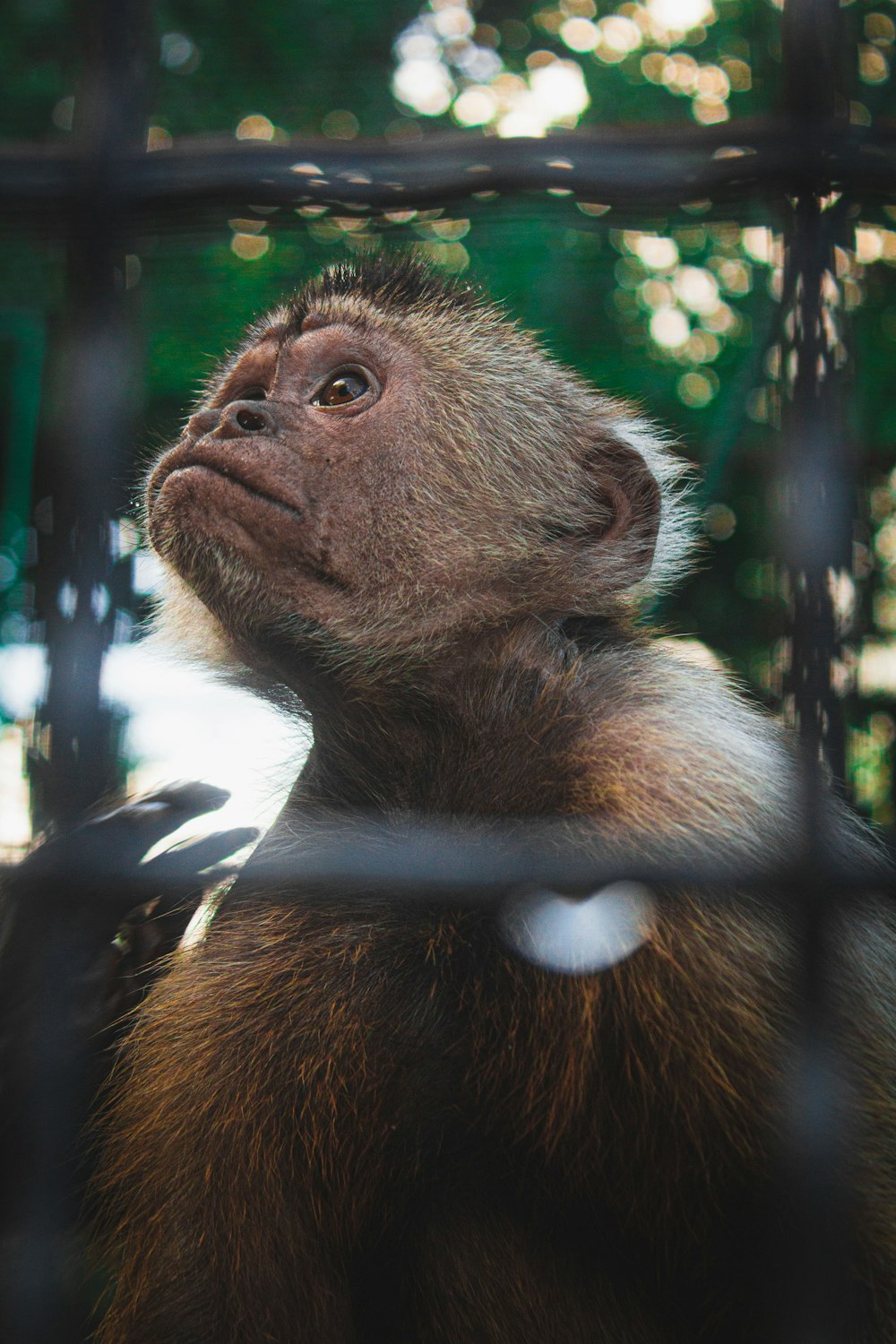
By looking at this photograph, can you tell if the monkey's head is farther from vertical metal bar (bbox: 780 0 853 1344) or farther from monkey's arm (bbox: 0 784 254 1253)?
vertical metal bar (bbox: 780 0 853 1344)

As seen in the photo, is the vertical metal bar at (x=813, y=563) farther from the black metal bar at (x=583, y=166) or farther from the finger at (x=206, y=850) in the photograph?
the finger at (x=206, y=850)

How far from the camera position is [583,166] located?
4.76 ft

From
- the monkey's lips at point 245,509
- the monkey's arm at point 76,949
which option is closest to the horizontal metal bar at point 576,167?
the monkey's lips at point 245,509

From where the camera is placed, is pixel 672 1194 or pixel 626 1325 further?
pixel 626 1325

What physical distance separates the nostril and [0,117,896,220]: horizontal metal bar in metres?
0.71

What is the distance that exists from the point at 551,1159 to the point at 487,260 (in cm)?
253

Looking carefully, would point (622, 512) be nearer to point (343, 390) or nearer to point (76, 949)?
point (343, 390)

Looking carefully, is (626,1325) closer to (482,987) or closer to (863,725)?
(482,987)

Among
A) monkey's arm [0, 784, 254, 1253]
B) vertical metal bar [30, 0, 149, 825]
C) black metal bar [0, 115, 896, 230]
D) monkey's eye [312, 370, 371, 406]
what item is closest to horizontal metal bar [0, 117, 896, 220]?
black metal bar [0, 115, 896, 230]

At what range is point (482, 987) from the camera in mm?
1738

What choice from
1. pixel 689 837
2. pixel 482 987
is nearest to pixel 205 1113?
pixel 482 987

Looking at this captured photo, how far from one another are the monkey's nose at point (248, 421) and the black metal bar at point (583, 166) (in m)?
0.70

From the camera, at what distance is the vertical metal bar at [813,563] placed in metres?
1.38

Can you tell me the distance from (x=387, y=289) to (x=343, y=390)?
446 mm
